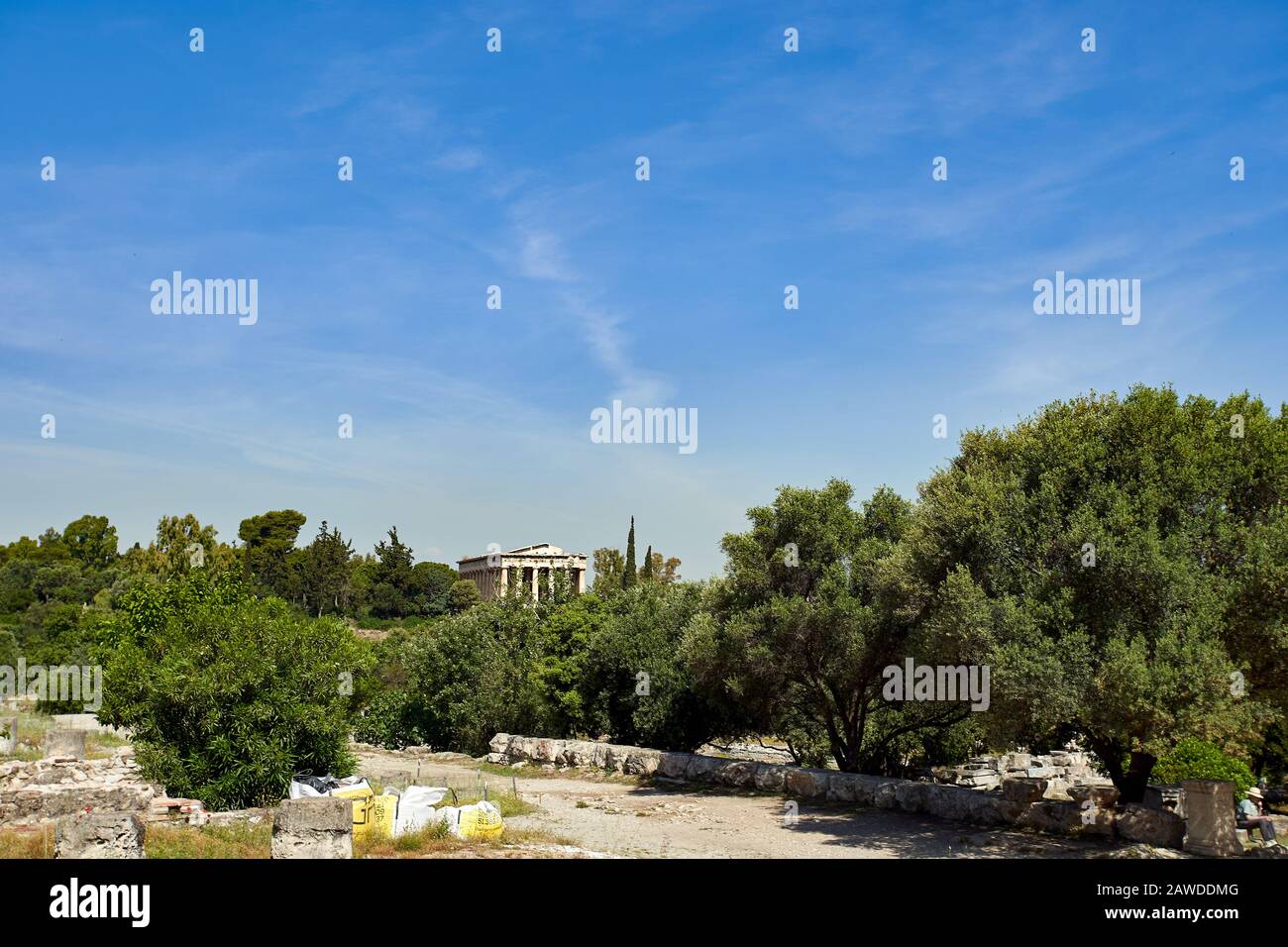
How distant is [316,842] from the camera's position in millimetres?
11766

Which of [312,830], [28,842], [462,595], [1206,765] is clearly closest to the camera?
[312,830]

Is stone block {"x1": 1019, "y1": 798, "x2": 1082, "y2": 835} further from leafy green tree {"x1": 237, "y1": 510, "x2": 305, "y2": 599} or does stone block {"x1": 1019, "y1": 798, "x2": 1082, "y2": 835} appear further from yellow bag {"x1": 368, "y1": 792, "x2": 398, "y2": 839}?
leafy green tree {"x1": 237, "y1": 510, "x2": 305, "y2": 599}

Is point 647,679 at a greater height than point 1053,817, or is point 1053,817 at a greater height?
point 647,679

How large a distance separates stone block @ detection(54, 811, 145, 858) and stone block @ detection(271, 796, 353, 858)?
1534 mm

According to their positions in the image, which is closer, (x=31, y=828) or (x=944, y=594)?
(x=31, y=828)

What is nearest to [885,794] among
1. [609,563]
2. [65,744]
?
[65,744]

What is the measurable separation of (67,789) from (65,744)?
9.31 metres

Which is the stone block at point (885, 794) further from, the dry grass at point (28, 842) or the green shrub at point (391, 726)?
the green shrub at point (391, 726)

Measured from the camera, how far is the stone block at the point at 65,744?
24016 millimetres

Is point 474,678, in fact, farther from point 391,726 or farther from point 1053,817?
point 1053,817

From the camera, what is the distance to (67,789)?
1619cm

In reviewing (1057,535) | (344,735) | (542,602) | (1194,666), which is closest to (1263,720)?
(1194,666)
